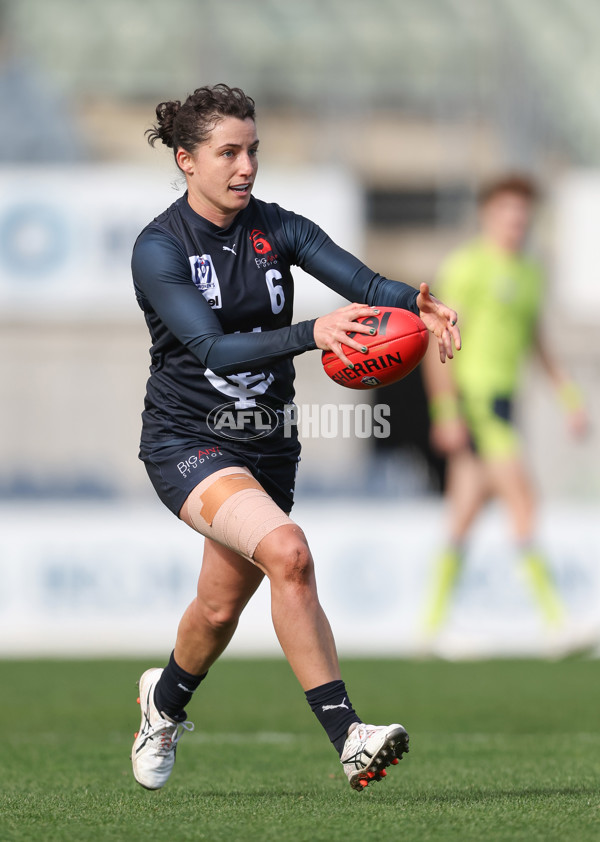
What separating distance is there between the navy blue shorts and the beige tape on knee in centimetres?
5

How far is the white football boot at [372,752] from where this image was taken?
12.0 ft

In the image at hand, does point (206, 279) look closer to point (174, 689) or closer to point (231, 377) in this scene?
point (231, 377)

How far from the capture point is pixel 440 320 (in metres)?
3.96

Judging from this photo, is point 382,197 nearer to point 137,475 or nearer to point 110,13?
point 110,13

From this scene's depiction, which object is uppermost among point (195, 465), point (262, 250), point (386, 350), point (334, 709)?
point (262, 250)

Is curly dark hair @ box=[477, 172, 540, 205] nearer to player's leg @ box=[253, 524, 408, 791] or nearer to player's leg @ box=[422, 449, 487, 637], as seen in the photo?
player's leg @ box=[422, 449, 487, 637]

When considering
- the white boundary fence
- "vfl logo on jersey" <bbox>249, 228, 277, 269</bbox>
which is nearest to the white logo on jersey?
"vfl logo on jersey" <bbox>249, 228, 277, 269</bbox>

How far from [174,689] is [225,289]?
1.33 meters

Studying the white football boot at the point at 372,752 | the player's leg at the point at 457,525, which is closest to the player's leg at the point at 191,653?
the white football boot at the point at 372,752

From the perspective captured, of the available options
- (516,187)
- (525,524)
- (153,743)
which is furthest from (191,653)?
(516,187)

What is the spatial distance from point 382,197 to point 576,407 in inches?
534

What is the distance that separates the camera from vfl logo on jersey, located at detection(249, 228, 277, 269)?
4.22 m

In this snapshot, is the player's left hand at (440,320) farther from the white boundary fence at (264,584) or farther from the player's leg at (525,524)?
the white boundary fence at (264,584)

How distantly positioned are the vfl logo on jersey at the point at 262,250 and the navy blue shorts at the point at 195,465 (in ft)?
1.90
